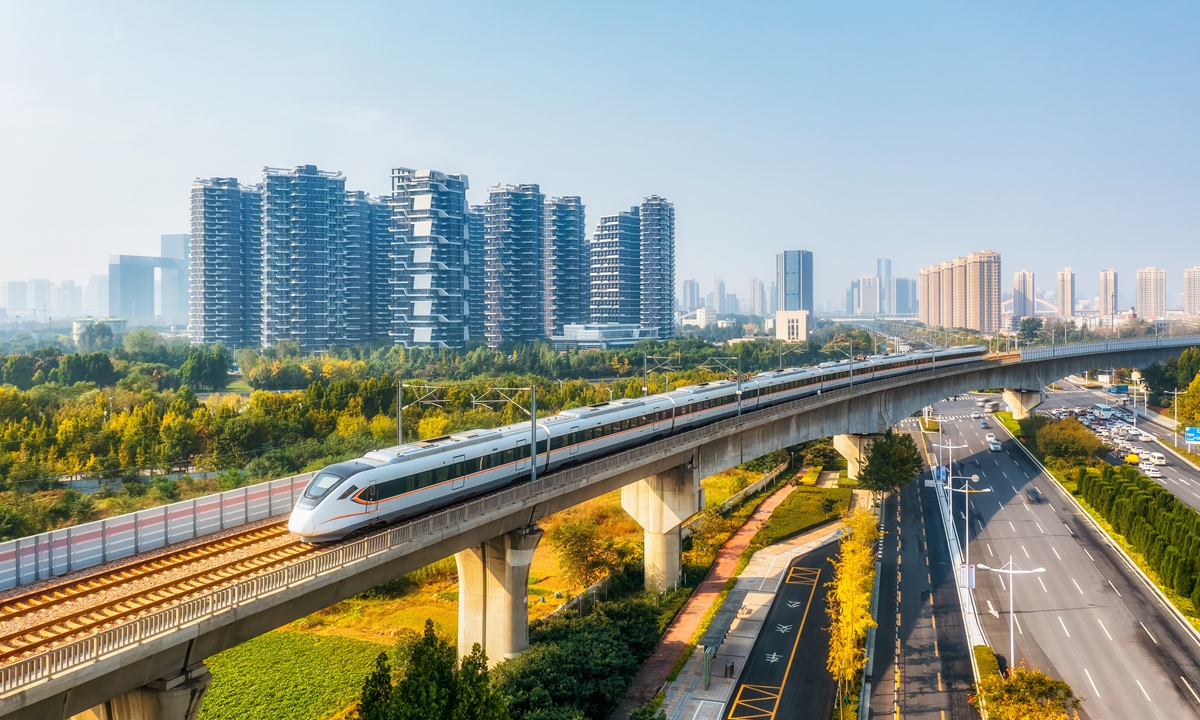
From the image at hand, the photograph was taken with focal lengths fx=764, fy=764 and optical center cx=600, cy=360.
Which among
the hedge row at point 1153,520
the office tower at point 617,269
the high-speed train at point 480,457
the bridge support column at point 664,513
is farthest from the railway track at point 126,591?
the office tower at point 617,269

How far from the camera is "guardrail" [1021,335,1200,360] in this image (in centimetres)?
9306

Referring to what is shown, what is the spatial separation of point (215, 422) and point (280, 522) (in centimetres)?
4510

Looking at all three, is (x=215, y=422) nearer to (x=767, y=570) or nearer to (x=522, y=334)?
(x=767, y=570)

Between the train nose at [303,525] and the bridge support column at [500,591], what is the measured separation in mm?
9316

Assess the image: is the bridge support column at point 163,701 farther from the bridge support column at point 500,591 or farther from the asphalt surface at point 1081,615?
the asphalt surface at point 1081,615

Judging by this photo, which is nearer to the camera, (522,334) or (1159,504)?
(1159,504)

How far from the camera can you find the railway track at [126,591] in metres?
19.0

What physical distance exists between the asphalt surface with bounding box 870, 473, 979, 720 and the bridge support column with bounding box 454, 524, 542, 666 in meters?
15.0

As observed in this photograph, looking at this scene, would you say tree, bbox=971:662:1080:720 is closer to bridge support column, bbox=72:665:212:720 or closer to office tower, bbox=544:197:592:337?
bridge support column, bbox=72:665:212:720

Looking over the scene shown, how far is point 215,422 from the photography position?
6794cm

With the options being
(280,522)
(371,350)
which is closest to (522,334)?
(371,350)

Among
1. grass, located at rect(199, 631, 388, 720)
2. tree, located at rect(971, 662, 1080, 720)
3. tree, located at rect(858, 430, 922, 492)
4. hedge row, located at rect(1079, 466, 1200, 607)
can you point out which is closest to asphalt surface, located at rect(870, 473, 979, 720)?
tree, located at rect(858, 430, 922, 492)

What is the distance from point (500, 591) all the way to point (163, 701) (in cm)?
1512

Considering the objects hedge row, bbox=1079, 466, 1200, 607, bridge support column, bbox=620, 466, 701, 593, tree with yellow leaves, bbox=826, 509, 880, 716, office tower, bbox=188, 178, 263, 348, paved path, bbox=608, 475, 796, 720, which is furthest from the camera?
office tower, bbox=188, 178, 263, 348
